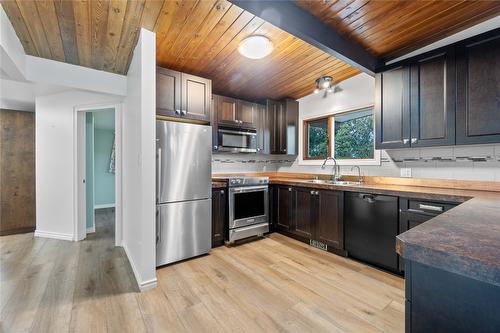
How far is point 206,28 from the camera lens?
204 cm

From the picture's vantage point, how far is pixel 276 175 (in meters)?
4.38

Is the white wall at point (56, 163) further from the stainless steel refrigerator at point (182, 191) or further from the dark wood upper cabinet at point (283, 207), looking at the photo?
the dark wood upper cabinet at point (283, 207)

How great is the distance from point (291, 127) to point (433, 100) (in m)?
2.06

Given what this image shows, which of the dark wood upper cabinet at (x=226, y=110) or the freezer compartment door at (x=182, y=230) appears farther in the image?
the dark wood upper cabinet at (x=226, y=110)

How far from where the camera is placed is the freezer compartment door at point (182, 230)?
2.41 m

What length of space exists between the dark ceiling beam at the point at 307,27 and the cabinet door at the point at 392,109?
0.31m

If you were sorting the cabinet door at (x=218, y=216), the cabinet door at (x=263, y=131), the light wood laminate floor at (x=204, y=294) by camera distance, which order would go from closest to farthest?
the light wood laminate floor at (x=204, y=294) < the cabinet door at (x=218, y=216) < the cabinet door at (x=263, y=131)

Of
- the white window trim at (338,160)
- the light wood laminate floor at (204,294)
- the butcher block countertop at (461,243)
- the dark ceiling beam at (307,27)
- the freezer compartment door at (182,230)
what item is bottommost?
the light wood laminate floor at (204,294)

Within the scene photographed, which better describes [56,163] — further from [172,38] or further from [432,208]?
[432,208]

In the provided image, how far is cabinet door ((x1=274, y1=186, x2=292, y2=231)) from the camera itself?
3334mm

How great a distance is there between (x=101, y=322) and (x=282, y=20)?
2.58 meters

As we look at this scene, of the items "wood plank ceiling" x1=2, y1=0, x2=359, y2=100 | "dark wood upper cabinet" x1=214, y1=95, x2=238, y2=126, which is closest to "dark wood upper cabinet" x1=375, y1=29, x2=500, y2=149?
"wood plank ceiling" x1=2, y1=0, x2=359, y2=100

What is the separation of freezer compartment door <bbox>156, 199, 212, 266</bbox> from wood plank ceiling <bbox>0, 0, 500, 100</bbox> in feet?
5.58

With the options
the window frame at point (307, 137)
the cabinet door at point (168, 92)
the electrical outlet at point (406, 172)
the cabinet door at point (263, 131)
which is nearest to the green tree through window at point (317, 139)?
the window frame at point (307, 137)
